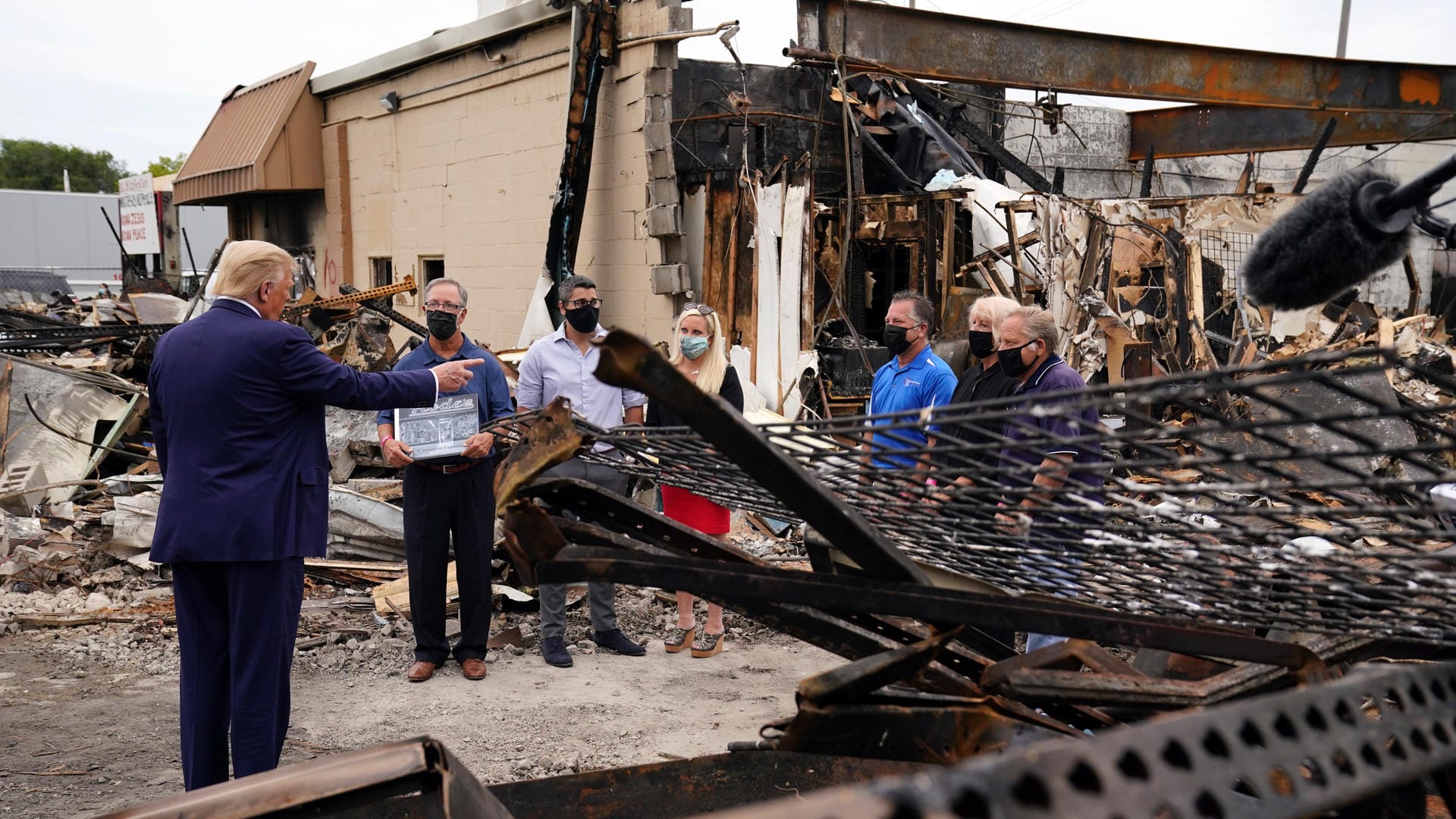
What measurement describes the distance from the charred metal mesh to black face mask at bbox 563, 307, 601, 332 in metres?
3.23

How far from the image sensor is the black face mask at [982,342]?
4.75 metres

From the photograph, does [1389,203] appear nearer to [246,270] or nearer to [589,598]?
[246,270]

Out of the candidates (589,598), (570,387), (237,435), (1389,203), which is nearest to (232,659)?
(237,435)

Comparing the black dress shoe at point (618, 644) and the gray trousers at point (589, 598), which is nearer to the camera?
the gray trousers at point (589, 598)

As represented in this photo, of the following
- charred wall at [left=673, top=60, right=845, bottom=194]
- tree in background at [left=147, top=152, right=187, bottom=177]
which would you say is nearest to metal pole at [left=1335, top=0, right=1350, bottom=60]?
charred wall at [left=673, top=60, right=845, bottom=194]

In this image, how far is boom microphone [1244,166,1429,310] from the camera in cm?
163

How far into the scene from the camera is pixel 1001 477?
2.64 m

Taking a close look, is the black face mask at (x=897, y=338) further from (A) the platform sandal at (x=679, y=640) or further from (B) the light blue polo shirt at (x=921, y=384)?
(A) the platform sandal at (x=679, y=640)

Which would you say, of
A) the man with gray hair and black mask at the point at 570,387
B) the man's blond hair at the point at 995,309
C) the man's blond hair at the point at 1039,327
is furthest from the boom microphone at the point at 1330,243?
the man with gray hair and black mask at the point at 570,387

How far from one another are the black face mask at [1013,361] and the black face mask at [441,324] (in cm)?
258

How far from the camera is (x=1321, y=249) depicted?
172 cm

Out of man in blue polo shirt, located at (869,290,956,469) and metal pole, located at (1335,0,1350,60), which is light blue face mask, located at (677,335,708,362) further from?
metal pole, located at (1335,0,1350,60)

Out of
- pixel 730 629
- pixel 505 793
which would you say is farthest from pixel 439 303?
pixel 505 793

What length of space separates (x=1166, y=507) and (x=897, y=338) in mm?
3161
